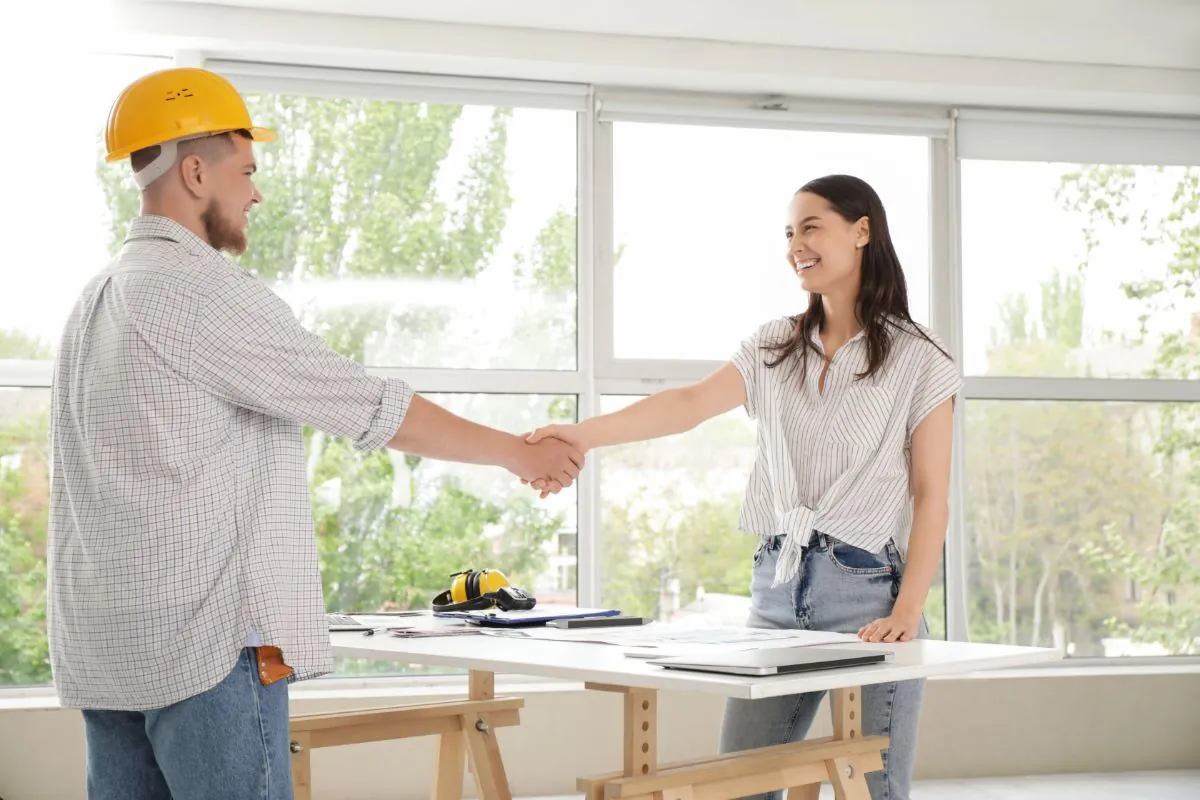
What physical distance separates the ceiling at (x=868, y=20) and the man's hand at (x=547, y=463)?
1.86 metres

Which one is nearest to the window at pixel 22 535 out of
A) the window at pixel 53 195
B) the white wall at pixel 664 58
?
the window at pixel 53 195

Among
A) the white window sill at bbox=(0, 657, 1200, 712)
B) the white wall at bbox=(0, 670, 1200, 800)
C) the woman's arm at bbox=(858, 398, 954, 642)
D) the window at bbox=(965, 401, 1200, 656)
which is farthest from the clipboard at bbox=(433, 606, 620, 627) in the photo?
the window at bbox=(965, 401, 1200, 656)

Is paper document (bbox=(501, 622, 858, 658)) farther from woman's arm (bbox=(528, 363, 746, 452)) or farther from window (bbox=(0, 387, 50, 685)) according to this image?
window (bbox=(0, 387, 50, 685))

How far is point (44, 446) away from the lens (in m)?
4.23

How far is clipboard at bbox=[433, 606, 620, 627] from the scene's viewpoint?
2.52 m

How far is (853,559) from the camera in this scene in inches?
88.6

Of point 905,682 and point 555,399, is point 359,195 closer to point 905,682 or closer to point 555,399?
point 555,399

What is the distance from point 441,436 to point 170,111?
0.57 meters

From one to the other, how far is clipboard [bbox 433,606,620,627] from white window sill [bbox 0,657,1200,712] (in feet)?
4.24

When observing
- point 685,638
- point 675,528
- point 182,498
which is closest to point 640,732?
point 685,638

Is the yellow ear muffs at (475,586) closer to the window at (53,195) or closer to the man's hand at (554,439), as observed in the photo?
the man's hand at (554,439)

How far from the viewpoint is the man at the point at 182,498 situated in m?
1.57

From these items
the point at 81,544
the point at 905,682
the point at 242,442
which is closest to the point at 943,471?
the point at 905,682

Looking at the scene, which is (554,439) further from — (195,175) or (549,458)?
(195,175)
